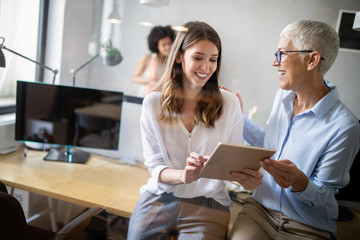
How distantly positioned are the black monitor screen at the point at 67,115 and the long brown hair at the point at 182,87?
1.70 feet

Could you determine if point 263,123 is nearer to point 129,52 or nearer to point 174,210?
point 174,210

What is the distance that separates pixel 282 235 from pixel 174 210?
379mm

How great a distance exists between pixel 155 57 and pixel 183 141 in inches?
13.7

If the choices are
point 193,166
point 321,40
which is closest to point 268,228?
point 193,166

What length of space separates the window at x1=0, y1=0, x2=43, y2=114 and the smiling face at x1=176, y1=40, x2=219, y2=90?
2.35ft

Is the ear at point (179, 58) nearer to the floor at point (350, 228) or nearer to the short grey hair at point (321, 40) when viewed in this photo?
the short grey hair at point (321, 40)

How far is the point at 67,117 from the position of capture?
1.68 metres

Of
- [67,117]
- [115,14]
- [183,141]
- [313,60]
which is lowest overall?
[67,117]

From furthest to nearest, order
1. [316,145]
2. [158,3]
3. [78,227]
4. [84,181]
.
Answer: [84,181]
[78,227]
[158,3]
[316,145]

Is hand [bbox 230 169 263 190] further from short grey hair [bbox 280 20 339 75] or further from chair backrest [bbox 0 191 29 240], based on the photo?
chair backrest [bbox 0 191 29 240]

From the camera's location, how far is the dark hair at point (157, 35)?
1025 millimetres

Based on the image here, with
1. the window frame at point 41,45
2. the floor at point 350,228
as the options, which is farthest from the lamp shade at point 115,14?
the floor at point 350,228

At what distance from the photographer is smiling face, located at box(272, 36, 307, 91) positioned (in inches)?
34.4

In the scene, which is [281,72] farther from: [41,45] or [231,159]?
[41,45]
